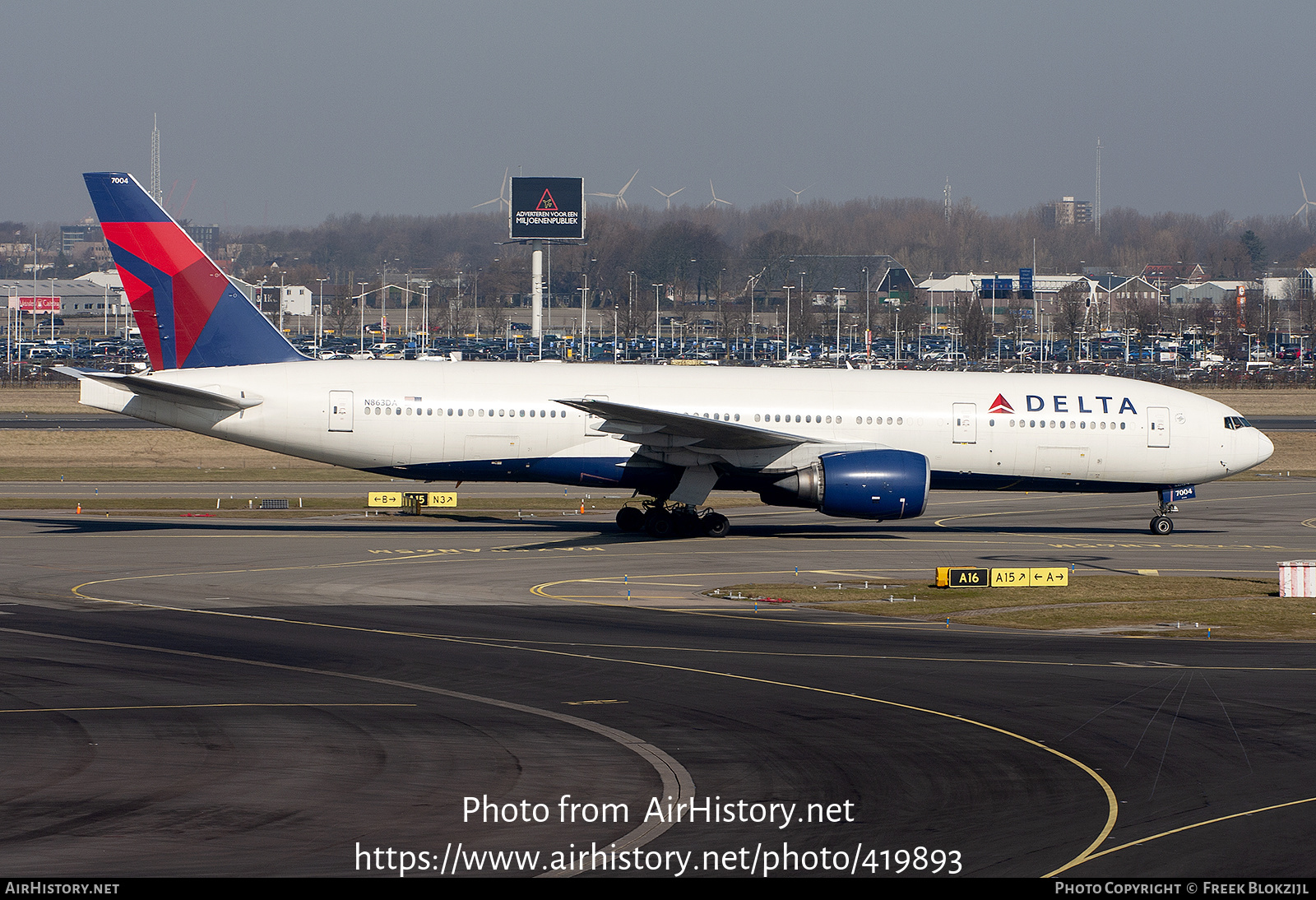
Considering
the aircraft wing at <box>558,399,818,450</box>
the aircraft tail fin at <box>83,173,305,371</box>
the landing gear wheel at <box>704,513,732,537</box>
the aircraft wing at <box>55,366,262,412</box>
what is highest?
the aircraft tail fin at <box>83,173,305,371</box>

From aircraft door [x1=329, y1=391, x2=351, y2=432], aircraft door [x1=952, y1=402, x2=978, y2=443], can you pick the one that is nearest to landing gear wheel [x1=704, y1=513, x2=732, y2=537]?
aircraft door [x1=952, y1=402, x2=978, y2=443]

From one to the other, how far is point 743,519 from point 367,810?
33.7 m

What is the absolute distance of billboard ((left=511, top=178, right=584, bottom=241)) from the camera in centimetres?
17425

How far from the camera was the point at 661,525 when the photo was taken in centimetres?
4150

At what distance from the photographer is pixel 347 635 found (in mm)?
25453

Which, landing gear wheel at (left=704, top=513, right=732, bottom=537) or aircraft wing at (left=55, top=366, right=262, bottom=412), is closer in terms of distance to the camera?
aircraft wing at (left=55, top=366, right=262, bottom=412)

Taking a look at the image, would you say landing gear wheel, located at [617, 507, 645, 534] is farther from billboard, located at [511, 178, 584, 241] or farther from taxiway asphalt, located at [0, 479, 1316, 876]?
billboard, located at [511, 178, 584, 241]

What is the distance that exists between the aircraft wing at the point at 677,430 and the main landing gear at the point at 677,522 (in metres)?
2.63

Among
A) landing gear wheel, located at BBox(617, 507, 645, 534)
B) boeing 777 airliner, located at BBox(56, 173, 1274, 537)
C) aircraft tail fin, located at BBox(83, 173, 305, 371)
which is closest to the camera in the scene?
boeing 777 airliner, located at BBox(56, 173, 1274, 537)

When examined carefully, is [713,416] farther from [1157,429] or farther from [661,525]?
[1157,429]

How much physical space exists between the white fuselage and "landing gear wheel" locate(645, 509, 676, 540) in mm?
2295

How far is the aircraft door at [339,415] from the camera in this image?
3991 centimetres

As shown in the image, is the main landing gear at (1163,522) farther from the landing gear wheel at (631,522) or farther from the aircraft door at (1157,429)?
the landing gear wheel at (631,522)

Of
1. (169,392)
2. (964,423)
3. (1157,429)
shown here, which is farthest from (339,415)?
(1157,429)
